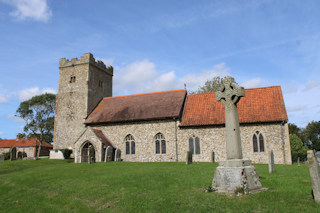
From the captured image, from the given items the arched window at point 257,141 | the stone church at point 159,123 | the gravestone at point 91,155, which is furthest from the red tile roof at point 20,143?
the arched window at point 257,141

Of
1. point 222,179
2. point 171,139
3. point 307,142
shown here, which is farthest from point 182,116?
point 307,142

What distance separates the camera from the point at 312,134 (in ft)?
188

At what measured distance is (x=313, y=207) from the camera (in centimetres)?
622

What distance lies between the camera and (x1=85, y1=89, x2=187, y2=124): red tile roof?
24897 millimetres

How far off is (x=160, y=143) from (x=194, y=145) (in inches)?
132

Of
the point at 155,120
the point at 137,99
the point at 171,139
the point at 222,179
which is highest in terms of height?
the point at 137,99

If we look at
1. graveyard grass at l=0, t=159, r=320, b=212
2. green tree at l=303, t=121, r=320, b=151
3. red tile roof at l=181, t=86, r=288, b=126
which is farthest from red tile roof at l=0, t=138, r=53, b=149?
green tree at l=303, t=121, r=320, b=151

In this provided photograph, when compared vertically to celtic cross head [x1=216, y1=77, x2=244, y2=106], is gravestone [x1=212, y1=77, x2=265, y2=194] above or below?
below

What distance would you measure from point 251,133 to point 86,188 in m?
15.7

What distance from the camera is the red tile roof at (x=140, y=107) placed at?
24.9 metres

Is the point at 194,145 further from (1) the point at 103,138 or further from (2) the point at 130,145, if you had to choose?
(1) the point at 103,138

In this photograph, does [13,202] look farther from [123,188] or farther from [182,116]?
[182,116]

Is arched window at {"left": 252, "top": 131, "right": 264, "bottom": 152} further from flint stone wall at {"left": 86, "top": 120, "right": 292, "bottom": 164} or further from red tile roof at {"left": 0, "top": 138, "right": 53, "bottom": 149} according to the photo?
red tile roof at {"left": 0, "top": 138, "right": 53, "bottom": 149}

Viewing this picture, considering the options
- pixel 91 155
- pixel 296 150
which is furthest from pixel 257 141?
pixel 296 150
